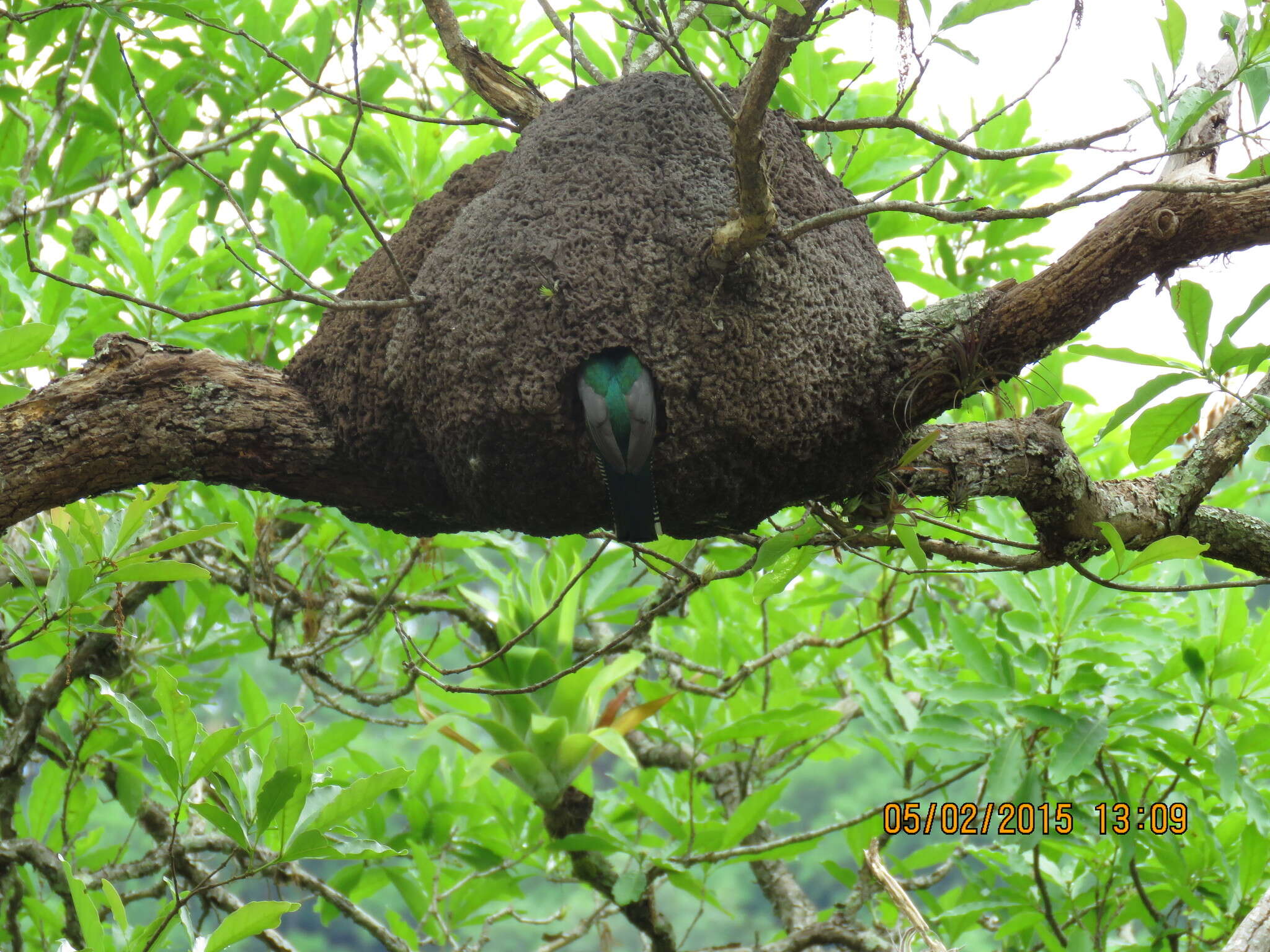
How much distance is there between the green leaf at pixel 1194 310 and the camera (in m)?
1.85

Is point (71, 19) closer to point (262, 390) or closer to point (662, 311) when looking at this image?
point (262, 390)

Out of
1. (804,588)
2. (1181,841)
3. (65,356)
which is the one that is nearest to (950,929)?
(1181,841)

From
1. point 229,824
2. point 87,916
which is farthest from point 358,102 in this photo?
point 87,916

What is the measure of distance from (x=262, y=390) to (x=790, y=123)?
1.11m

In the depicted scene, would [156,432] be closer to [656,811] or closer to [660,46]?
[660,46]

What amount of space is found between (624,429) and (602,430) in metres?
0.04

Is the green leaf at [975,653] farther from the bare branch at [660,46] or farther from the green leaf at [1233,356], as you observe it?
the bare branch at [660,46]

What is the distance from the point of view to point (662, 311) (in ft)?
5.63

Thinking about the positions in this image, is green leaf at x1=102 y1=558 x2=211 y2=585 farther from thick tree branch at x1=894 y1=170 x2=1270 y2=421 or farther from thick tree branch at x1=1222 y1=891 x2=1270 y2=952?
thick tree branch at x1=1222 y1=891 x2=1270 y2=952

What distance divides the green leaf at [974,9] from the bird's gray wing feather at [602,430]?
2.52 ft

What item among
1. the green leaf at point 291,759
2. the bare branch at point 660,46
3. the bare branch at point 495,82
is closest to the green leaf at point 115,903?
the green leaf at point 291,759

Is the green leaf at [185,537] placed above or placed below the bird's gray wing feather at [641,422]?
above

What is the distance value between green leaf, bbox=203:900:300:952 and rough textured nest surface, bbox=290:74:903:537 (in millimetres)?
725
